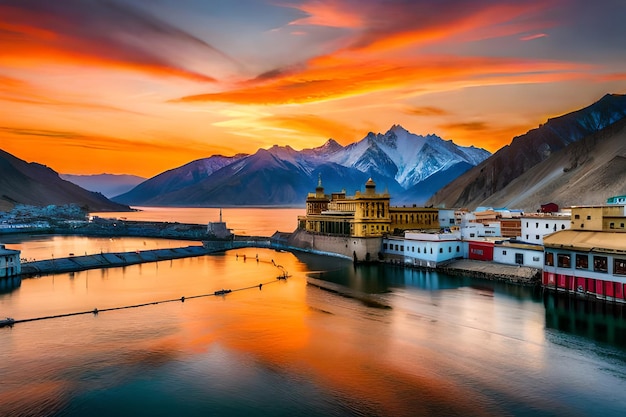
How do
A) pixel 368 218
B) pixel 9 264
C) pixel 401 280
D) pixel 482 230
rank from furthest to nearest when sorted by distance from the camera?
pixel 368 218, pixel 482 230, pixel 9 264, pixel 401 280

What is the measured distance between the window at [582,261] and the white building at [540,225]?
1095cm

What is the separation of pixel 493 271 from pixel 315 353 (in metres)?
24.8

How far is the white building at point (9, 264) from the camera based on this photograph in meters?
48.2

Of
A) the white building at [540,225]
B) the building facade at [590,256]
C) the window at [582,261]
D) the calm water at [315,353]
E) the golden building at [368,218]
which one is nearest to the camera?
the calm water at [315,353]

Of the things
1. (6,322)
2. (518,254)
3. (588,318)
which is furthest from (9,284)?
(588,318)

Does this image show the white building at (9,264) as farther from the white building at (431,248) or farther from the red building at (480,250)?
the red building at (480,250)

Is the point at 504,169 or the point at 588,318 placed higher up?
the point at 504,169

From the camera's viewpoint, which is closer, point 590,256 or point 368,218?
point 590,256

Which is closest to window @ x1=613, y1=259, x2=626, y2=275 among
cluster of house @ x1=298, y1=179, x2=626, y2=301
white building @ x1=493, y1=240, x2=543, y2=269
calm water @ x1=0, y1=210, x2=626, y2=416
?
cluster of house @ x1=298, y1=179, x2=626, y2=301

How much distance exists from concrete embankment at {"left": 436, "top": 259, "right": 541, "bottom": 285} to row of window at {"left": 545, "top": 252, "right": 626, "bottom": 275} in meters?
2.46

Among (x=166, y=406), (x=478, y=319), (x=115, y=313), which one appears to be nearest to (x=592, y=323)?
(x=478, y=319)

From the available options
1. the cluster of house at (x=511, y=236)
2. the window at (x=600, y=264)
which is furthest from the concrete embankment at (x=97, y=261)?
the window at (x=600, y=264)

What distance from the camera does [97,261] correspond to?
58.4 m

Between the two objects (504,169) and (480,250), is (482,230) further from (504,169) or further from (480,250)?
(504,169)
